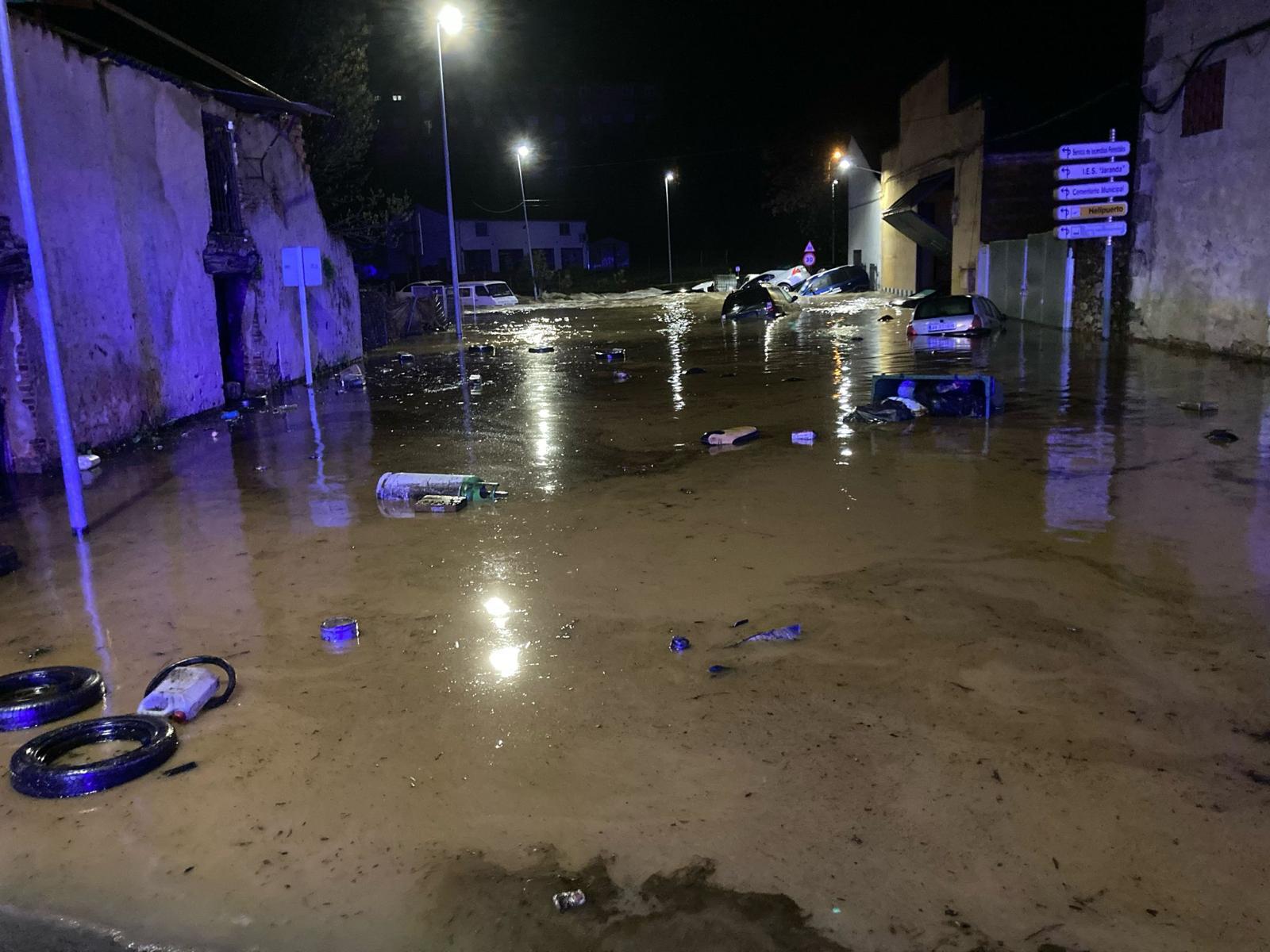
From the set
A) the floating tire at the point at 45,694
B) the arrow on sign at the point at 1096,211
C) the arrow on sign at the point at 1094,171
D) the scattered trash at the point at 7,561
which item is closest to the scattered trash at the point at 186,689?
the floating tire at the point at 45,694

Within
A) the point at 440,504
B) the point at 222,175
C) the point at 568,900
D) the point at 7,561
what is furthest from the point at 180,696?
the point at 222,175

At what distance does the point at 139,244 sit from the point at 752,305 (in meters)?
23.5

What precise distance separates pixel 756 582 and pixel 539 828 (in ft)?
10.3

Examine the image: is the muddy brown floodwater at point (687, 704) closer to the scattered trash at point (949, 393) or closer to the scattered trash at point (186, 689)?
the scattered trash at point (186, 689)

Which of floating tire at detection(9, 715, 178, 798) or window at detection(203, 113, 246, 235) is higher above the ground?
window at detection(203, 113, 246, 235)

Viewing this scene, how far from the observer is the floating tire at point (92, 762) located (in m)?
4.45

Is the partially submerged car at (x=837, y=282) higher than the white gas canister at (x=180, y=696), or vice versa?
the partially submerged car at (x=837, y=282)

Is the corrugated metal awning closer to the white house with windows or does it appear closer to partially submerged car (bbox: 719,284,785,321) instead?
partially submerged car (bbox: 719,284,785,321)

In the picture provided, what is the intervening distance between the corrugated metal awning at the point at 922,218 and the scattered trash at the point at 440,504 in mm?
32593

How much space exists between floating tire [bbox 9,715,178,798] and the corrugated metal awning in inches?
1456

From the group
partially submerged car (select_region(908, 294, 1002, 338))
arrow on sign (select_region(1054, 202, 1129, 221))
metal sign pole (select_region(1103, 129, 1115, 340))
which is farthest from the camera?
partially submerged car (select_region(908, 294, 1002, 338))

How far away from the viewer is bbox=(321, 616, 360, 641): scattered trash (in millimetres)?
6109

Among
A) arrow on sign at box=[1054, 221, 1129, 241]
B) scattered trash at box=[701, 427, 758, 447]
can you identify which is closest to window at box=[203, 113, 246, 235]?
scattered trash at box=[701, 427, 758, 447]

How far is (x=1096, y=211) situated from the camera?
22297mm
